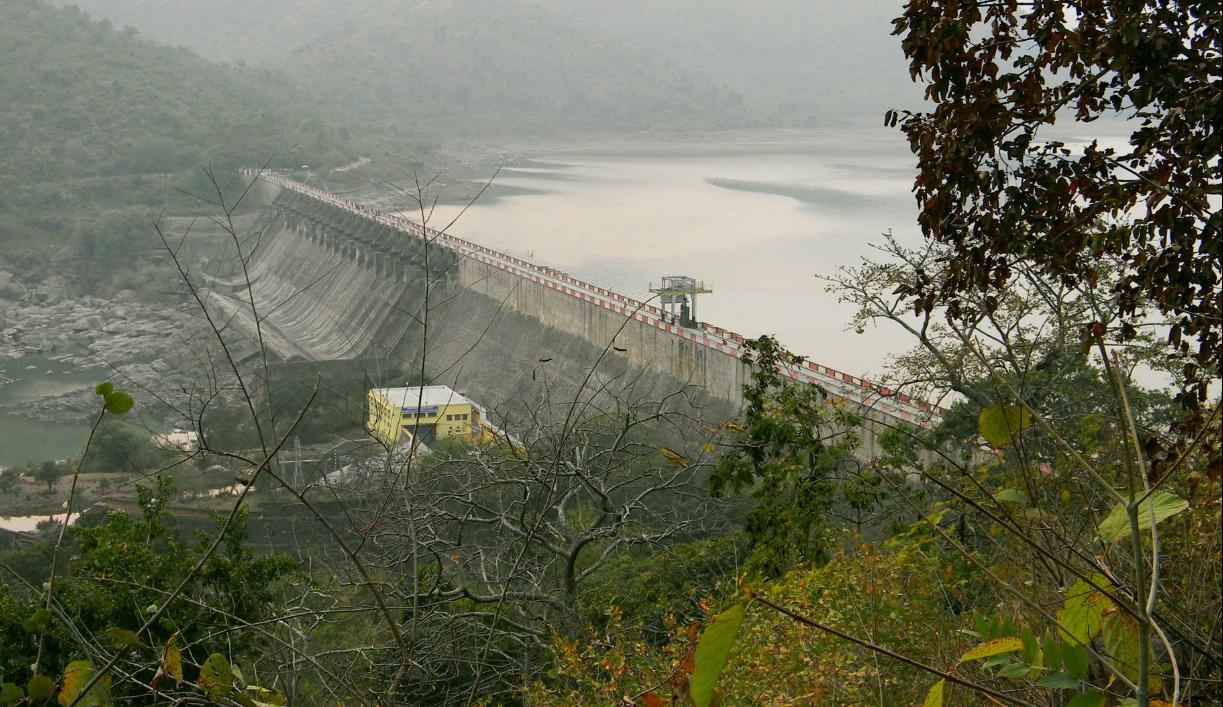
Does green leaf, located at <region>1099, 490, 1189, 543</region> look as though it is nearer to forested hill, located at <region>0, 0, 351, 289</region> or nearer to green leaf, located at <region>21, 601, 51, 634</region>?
green leaf, located at <region>21, 601, 51, 634</region>

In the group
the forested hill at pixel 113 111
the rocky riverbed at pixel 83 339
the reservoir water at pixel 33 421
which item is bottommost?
the reservoir water at pixel 33 421

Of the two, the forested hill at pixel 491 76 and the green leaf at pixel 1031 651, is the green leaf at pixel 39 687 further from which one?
the forested hill at pixel 491 76

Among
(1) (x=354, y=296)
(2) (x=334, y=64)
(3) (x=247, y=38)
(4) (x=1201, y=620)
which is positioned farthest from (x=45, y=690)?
(3) (x=247, y=38)

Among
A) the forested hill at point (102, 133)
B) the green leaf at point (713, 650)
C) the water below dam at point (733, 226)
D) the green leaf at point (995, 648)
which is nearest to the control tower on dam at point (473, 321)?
the water below dam at point (733, 226)

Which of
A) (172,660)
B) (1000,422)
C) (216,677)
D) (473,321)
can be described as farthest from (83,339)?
(1000,422)

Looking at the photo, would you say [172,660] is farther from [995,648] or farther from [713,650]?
[995,648]

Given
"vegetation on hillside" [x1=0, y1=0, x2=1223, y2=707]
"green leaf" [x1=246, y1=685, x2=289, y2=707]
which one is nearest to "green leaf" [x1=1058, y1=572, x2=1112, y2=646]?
"vegetation on hillside" [x1=0, y1=0, x2=1223, y2=707]
